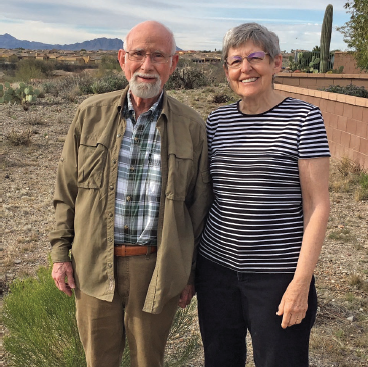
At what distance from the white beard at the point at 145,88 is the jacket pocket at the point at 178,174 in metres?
0.33

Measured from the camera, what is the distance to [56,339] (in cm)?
301

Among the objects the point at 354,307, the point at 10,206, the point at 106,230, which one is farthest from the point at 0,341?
the point at 10,206

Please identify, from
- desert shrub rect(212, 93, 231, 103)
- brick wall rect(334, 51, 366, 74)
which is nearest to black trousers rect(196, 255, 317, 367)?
desert shrub rect(212, 93, 231, 103)

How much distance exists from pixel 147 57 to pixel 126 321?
1368 millimetres

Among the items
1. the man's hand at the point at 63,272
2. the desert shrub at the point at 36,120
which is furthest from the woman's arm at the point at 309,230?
the desert shrub at the point at 36,120

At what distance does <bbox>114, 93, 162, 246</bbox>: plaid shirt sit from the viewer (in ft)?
7.70

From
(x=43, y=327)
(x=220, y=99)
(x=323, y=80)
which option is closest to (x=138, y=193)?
(x=43, y=327)

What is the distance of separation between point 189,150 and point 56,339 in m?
1.55

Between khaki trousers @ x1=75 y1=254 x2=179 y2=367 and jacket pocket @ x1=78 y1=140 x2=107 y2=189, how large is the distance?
0.41 m

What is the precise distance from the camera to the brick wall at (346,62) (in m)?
21.3

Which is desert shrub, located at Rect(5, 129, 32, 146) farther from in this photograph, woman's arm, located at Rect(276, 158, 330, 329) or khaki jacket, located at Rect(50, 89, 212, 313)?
woman's arm, located at Rect(276, 158, 330, 329)

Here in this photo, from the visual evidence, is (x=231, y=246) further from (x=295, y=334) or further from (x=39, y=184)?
(x=39, y=184)

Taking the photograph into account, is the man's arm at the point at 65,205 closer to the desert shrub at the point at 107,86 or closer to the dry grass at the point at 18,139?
the dry grass at the point at 18,139

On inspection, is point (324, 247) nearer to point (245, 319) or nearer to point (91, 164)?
point (245, 319)
